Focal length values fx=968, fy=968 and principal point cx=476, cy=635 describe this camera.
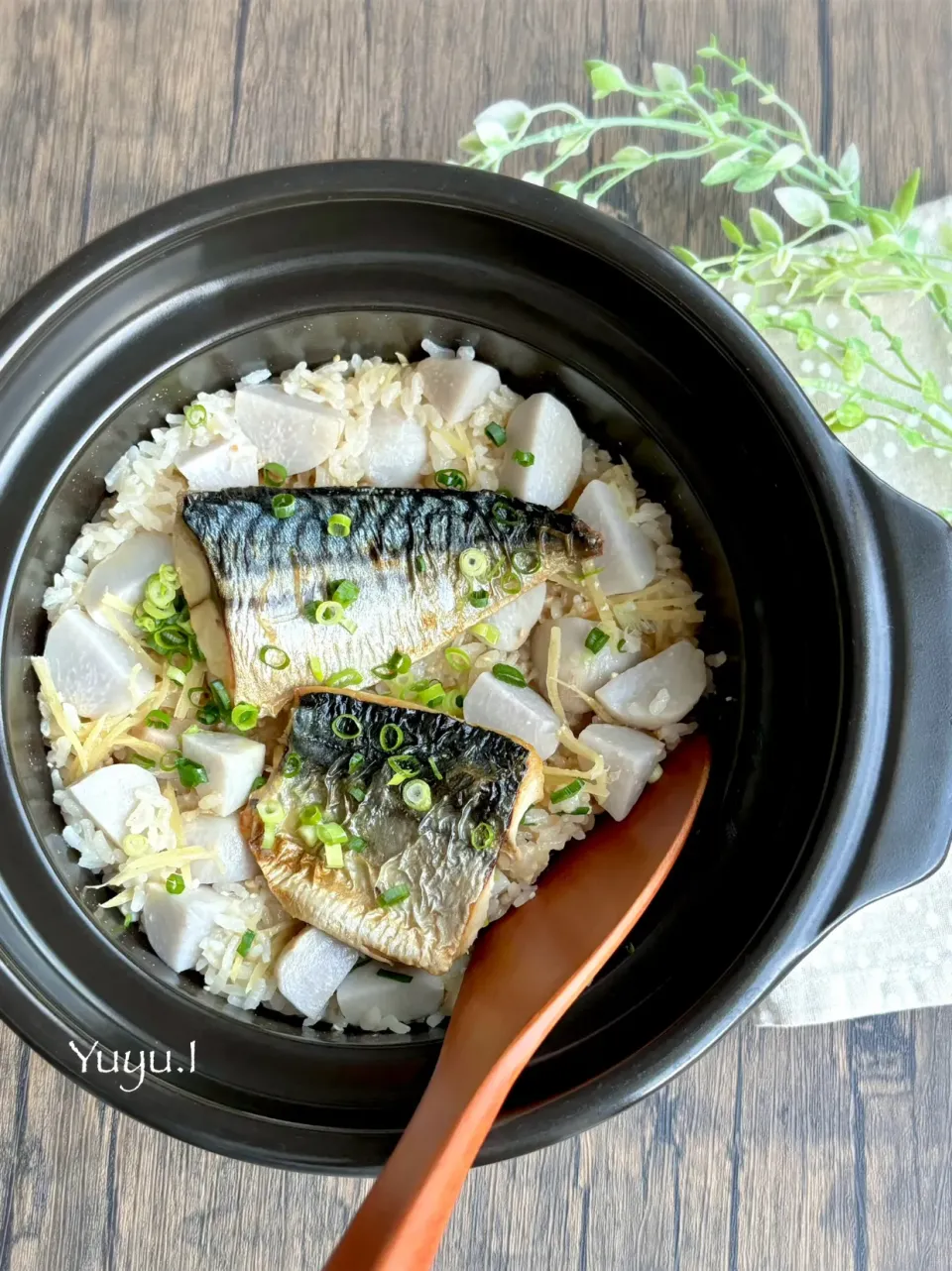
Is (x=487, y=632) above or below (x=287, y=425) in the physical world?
below

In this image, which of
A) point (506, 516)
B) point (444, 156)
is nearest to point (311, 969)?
point (506, 516)

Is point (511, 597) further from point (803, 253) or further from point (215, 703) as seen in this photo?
point (803, 253)

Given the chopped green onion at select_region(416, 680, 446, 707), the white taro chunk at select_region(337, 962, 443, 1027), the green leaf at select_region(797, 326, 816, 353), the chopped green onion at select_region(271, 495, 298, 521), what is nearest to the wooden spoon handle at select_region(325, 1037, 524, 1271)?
the white taro chunk at select_region(337, 962, 443, 1027)

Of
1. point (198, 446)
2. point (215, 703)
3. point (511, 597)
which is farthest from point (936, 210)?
point (215, 703)

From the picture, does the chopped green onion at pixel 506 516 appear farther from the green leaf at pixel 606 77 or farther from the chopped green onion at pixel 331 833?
the green leaf at pixel 606 77

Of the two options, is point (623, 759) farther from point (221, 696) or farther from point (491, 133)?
point (491, 133)

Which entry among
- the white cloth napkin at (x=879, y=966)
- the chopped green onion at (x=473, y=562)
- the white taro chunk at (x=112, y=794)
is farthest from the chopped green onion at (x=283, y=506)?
the white cloth napkin at (x=879, y=966)

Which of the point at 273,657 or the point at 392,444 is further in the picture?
the point at 392,444
